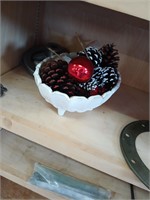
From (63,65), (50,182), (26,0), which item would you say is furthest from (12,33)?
(50,182)

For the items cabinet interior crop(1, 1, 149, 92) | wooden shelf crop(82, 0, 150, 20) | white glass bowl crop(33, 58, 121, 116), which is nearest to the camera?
wooden shelf crop(82, 0, 150, 20)

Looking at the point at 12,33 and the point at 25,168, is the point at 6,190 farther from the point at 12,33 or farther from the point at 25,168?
the point at 12,33

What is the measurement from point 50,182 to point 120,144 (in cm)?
14

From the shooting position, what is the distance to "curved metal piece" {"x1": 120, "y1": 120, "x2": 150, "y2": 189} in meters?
0.41

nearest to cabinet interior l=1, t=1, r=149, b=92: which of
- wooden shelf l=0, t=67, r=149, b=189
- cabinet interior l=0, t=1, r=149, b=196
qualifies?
cabinet interior l=0, t=1, r=149, b=196

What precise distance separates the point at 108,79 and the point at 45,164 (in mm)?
198

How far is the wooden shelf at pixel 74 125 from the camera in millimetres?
421

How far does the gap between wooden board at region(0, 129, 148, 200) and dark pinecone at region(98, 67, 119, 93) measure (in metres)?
0.16

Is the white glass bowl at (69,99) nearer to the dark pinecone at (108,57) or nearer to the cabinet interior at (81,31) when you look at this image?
the dark pinecone at (108,57)

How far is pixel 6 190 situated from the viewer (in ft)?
1.84

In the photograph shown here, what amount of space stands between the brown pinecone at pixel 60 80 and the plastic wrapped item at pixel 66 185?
5.9 inches

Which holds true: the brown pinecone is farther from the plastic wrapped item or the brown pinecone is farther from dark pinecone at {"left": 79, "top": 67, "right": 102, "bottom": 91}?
the plastic wrapped item

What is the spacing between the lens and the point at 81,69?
42cm

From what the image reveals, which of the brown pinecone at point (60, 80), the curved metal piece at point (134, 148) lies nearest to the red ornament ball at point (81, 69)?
the brown pinecone at point (60, 80)
